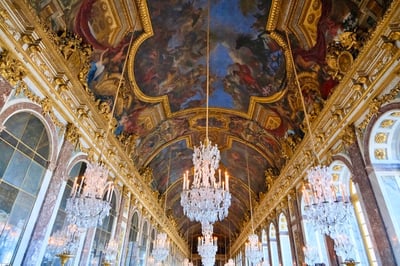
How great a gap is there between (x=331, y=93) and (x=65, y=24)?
8092 mm

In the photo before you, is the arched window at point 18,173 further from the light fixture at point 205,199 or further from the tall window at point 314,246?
the tall window at point 314,246

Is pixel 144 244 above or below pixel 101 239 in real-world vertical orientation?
above

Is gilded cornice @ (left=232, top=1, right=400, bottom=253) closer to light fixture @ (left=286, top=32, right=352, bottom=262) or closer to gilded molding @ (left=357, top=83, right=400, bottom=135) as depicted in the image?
gilded molding @ (left=357, top=83, right=400, bottom=135)

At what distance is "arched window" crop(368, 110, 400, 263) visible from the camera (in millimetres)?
5438

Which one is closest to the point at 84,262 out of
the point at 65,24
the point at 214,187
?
the point at 214,187

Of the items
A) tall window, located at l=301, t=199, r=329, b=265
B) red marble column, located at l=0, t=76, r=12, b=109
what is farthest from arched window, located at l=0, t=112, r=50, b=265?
tall window, located at l=301, t=199, r=329, b=265

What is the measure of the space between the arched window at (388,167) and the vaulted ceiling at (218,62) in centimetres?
191

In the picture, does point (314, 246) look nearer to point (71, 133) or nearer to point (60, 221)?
point (60, 221)

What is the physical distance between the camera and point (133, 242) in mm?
13023

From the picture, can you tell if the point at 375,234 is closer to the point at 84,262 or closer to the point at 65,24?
the point at 84,262

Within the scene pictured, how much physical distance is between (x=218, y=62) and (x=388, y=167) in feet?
24.1

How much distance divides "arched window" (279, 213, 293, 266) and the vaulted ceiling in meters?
2.50

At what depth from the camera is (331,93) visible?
25.6 feet

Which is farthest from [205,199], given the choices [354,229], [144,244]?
[144,244]
